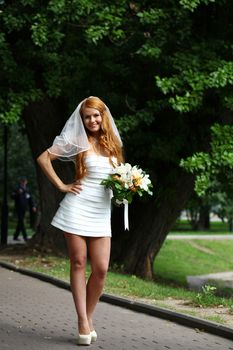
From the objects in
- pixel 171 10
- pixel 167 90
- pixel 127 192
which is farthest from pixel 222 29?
pixel 127 192

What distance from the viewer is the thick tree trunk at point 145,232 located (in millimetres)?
17406

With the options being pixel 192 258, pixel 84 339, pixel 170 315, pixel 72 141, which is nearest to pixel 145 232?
pixel 192 258

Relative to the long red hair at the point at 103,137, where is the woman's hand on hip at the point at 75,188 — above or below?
below

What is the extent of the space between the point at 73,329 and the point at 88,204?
54.8 inches

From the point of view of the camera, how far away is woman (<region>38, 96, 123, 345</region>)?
264 inches

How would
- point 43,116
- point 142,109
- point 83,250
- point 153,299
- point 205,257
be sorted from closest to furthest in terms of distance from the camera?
point 83,250 → point 153,299 → point 142,109 → point 43,116 → point 205,257

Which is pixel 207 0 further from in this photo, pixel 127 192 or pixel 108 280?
pixel 127 192

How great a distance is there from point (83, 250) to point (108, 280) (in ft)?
19.0

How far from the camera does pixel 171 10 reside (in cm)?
1439

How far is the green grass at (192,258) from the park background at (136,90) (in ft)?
14.5

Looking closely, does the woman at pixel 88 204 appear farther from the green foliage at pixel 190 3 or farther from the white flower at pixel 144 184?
the green foliage at pixel 190 3

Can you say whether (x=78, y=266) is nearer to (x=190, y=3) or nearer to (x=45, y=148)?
(x=190, y=3)

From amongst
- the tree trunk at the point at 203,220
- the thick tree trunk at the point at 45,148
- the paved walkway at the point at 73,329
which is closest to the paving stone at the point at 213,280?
the thick tree trunk at the point at 45,148

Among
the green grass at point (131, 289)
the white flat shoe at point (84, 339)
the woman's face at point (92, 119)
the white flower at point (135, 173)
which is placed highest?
the woman's face at point (92, 119)
